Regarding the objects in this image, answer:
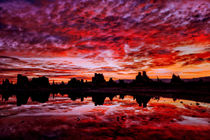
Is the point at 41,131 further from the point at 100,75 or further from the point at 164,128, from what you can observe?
the point at 100,75

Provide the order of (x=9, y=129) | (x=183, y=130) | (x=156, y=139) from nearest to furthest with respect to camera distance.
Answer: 1. (x=156, y=139)
2. (x=183, y=130)
3. (x=9, y=129)

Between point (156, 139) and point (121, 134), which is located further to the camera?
point (121, 134)

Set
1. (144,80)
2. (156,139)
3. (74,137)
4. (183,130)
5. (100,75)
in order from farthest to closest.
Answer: (100,75), (144,80), (183,130), (74,137), (156,139)

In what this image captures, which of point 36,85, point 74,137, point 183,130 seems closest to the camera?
point 74,137

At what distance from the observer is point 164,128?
8.84 m

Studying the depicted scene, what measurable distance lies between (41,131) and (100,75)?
116985 millimetres

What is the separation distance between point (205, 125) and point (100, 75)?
117m

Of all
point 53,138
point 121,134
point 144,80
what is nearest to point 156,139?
point 121,134

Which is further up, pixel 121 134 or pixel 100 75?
pixel 100 75

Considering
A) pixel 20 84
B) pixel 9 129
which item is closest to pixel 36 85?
pixel 20 84

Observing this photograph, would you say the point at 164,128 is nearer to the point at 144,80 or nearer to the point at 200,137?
the point at 200,137

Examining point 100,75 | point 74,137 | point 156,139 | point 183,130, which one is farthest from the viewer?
point 100,75

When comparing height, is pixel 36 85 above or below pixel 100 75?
below

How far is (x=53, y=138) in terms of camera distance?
746 cm
